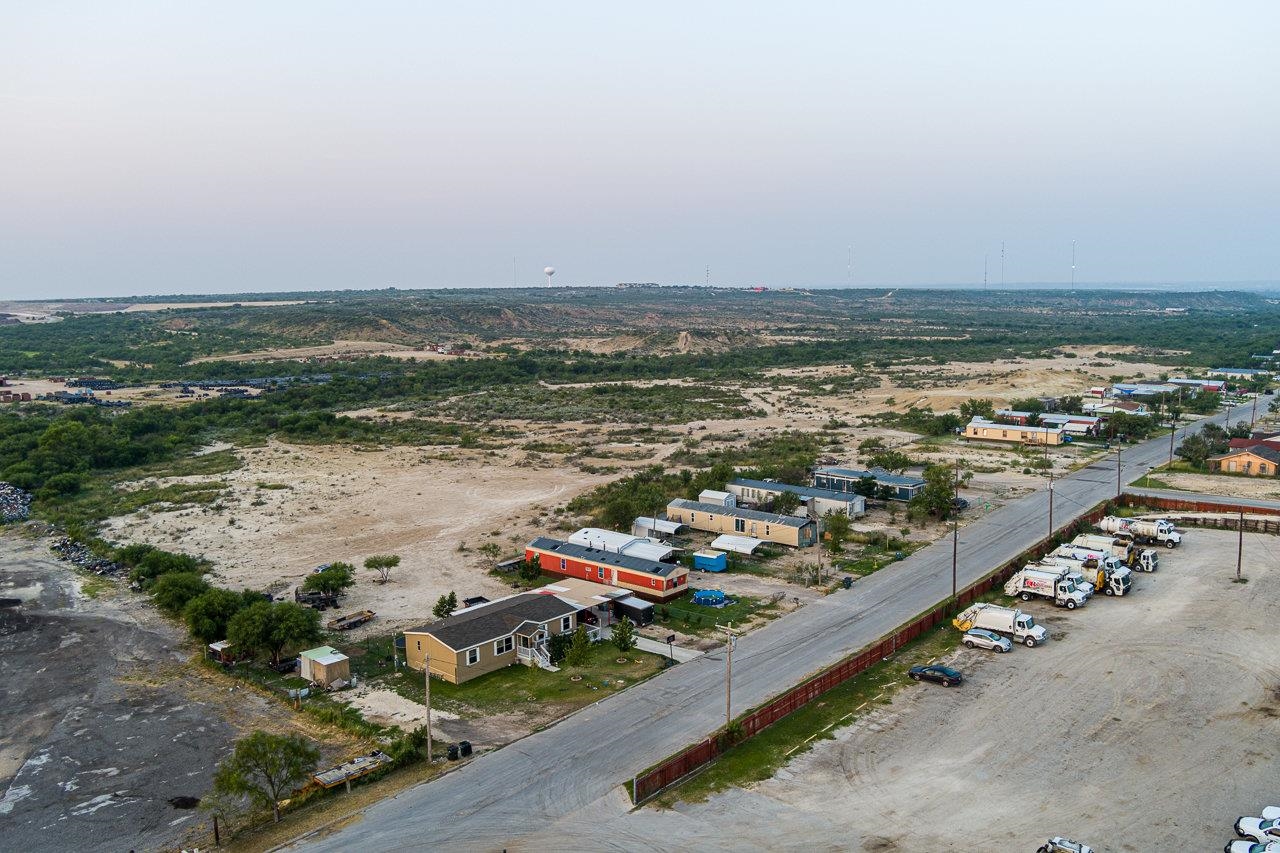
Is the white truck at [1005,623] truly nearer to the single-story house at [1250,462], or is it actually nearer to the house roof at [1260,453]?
the single-story house at [1250,462]

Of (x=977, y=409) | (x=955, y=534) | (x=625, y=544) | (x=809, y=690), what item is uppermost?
(x=977, y=409)

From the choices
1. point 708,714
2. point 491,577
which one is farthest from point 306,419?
point 708,714

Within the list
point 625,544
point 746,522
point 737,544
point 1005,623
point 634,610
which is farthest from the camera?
point 746,522

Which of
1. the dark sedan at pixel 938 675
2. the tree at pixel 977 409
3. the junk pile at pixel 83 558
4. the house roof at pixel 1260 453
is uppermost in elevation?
the tree at pixel 977 409

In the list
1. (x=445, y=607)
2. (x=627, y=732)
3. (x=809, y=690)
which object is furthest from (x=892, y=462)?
(x=627, y=732)

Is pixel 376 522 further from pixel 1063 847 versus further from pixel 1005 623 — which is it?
pixel 1063 847

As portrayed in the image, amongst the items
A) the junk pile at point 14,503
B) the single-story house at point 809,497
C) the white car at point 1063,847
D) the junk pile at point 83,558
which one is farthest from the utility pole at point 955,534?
the junk pile at point 14,503

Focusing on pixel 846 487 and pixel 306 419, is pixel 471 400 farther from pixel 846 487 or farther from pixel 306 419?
pixel 846 487
